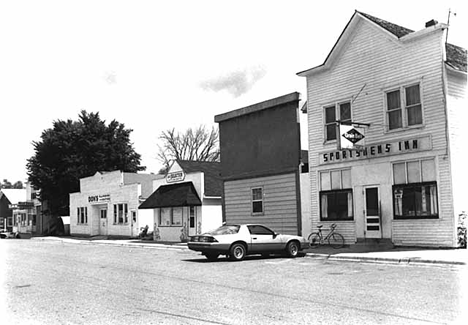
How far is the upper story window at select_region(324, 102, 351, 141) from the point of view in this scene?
22297 millimetres

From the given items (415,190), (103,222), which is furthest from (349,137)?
(103,222)

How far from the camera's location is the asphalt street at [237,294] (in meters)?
8.07

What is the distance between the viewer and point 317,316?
26.5 ft

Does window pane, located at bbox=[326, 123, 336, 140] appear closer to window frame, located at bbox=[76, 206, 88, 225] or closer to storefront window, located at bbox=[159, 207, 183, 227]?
storefront window, located at bbox=[159, 207, 183, 227]

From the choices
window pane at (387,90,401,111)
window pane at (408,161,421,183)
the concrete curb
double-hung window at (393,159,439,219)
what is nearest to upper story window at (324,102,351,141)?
window pane at (387,90,401,111)

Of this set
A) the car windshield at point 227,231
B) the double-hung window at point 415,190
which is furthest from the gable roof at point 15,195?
the double-hung window at point 415,190

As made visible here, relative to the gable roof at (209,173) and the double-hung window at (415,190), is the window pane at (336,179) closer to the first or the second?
the double-hung window at (415,190)

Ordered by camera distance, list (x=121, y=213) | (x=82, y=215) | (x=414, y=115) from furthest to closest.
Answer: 1. (x=82, y=215)
2. (x=121, y=213)
3. (x=414, y=115)

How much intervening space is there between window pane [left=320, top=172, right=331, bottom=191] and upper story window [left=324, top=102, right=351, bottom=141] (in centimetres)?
158

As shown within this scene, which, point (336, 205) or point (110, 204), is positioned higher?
point (110, 204)

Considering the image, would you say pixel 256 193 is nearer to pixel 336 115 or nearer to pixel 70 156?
pixel 336 115

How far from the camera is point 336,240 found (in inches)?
880

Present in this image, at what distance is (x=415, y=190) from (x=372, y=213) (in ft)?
7.02

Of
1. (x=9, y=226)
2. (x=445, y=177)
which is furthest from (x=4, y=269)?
(x=9, y=226)
